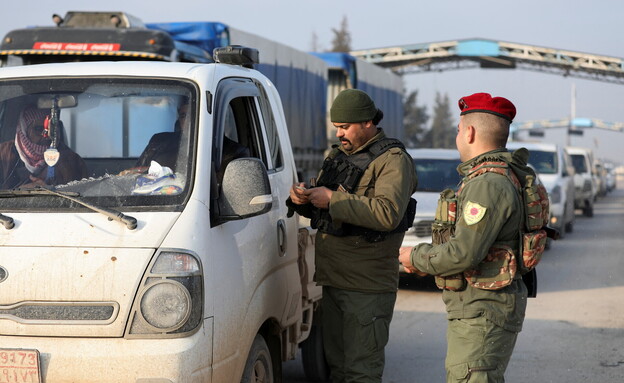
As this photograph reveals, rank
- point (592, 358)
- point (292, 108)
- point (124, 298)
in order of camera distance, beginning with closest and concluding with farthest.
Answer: point (124, 298) → point (592, 358) → point (292, 108)

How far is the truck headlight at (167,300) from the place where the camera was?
3756 mm

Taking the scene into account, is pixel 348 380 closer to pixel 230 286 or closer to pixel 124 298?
pixel 230 286

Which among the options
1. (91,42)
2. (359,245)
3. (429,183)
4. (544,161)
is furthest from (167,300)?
(544,161)

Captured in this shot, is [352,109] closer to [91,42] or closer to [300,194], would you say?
[300,194]

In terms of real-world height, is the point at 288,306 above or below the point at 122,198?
below

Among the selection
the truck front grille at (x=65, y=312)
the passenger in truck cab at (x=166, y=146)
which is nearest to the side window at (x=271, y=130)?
the passenger in truck cab at (x=166, y=146)

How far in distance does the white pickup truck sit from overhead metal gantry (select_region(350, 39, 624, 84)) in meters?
60.5

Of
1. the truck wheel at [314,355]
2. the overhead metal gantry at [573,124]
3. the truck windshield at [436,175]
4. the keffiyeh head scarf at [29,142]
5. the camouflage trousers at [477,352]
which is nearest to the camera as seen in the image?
the camouflage trousers at [477,352]

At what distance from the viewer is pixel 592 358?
784 centimetres

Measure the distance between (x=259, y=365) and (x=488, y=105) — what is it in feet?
5.53

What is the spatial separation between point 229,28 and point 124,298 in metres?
10.7

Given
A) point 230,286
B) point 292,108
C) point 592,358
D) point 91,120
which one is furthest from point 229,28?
point 230,286

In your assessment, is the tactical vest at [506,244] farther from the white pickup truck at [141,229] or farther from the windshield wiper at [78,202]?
the windshield wiper at [78,202]

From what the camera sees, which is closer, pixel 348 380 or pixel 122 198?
pixel 122 198
